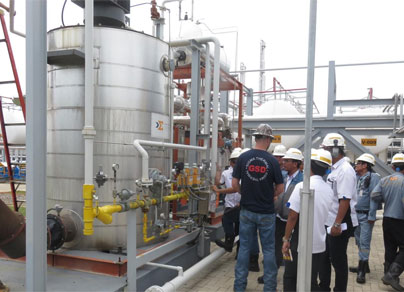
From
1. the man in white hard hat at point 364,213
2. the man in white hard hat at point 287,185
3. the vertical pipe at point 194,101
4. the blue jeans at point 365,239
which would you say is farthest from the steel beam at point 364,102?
the vertical pipe at point 194,101

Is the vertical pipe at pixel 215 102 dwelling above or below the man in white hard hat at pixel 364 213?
above

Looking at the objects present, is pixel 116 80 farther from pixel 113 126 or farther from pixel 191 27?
pixel 191 27

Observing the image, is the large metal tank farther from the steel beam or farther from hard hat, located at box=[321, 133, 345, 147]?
the steel beam

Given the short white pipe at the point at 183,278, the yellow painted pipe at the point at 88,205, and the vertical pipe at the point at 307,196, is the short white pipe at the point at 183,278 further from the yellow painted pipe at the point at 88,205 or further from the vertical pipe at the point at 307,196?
the vertical pipe at the point at 307,196

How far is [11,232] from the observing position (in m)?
3.09

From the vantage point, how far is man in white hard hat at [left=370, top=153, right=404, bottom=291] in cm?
431

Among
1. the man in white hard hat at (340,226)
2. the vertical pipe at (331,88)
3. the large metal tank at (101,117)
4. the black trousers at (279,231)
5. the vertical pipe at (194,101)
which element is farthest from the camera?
the vertical pipe at (331,88)

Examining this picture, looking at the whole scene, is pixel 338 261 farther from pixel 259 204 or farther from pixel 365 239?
pixel 365 239

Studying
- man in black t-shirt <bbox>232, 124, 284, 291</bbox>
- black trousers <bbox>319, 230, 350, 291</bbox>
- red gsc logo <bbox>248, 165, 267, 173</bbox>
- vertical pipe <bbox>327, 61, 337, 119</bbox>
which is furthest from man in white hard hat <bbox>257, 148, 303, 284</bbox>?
vertical pipe <bbox>327, 61, 337, 119</bbox>

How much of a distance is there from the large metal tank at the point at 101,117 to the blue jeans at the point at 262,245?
1.38m

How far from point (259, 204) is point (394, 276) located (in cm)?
215

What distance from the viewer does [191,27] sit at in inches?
251

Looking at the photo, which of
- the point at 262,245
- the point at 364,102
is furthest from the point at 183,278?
the point at 364,102

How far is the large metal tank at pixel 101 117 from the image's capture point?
3744 millimetres
